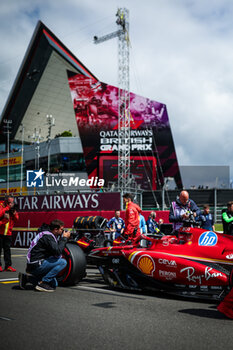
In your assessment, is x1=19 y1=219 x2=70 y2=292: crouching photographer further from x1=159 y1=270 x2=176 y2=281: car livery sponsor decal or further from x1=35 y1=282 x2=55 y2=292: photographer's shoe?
x1=159 y1=270 x2=176 y2=281: car livery sponsor decal

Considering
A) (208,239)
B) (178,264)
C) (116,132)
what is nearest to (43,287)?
(178,264)

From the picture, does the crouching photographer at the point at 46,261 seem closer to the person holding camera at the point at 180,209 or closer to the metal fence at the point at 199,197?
the person holding camera at the point at 180,209

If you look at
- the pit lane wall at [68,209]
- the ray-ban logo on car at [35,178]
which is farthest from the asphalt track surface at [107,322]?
the ray-ban logo on car at [35,178]

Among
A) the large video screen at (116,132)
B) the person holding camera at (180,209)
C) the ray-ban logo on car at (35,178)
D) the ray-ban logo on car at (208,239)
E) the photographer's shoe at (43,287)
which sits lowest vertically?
the photographer's shoe at (43,287)

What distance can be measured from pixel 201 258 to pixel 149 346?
8.02 ft

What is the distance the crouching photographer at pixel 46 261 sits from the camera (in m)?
6.84

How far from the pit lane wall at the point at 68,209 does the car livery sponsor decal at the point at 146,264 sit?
12240 mm

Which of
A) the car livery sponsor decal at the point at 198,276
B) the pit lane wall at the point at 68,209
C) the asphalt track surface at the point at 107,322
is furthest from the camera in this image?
the pit lane wall at the point at 68,209

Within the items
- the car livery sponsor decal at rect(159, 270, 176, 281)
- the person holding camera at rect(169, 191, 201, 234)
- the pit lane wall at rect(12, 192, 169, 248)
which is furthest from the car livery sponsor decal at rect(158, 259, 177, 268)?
the pit lane wall at rect(12, 192, 169, 248)

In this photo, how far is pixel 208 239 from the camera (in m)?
6.27

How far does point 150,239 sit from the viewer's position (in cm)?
696

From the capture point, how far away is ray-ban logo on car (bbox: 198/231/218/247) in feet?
20.3

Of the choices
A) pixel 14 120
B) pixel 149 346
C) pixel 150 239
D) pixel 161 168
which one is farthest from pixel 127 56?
pixel 149 346

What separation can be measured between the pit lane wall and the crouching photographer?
1195 cm
